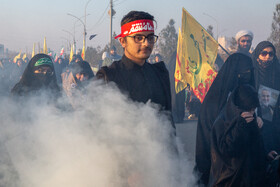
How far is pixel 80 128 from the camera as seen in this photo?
260 centimetres

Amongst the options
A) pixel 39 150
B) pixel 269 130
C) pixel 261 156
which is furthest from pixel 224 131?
pixel 39 150

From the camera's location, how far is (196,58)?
21.0 ft

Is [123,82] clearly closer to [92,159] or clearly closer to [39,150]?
[92,159]

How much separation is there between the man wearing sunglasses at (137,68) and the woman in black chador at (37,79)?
2359 millimetres

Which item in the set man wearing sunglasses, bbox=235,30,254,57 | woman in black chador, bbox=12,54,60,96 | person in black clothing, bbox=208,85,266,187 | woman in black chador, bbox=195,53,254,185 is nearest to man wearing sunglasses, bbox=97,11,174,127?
person in black clothing, bbox=208,85,266,187

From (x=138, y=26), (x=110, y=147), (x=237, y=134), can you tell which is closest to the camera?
(x=110, y=147)

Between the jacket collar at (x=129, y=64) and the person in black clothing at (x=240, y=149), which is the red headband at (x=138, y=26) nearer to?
the jacket collar at (x=129, y=64)

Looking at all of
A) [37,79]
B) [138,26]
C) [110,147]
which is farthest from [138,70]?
[37,79]

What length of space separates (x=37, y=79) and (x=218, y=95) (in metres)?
2.49

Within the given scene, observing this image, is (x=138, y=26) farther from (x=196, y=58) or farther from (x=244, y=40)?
(x=244, y=40)

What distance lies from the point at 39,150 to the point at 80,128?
65 centimetres

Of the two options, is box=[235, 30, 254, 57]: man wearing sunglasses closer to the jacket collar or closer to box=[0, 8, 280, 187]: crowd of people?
box=[0, 8, 280, 187]: crowd of people

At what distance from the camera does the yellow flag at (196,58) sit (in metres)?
6.32

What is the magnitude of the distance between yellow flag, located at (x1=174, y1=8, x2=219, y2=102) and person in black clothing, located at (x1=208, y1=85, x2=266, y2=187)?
97.6 inches
